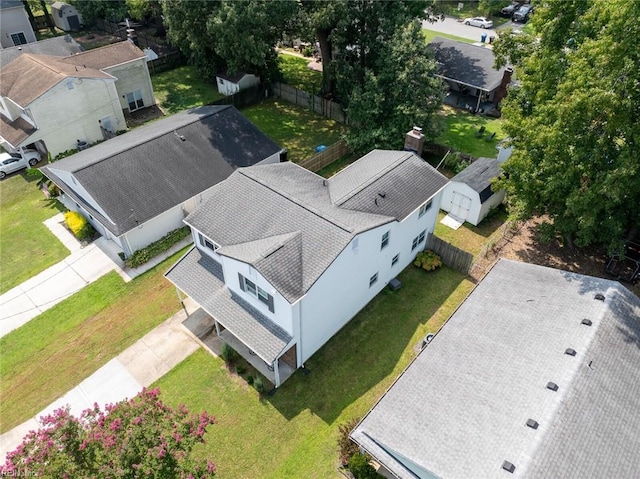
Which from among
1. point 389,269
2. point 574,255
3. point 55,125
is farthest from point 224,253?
point 55,125

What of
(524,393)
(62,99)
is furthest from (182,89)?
(524,393)

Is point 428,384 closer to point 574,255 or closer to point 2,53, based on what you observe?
point 574,255

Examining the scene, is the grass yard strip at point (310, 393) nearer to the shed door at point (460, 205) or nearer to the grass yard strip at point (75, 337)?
the grass yard strip at point (75, 337)

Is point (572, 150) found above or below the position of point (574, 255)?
above


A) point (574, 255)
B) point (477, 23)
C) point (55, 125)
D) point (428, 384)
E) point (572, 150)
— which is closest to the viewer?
point (428, 384)

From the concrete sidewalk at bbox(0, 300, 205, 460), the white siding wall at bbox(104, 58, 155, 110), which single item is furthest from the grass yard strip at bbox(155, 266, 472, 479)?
the white siding wall at bbox(104, 58, 155, 110)

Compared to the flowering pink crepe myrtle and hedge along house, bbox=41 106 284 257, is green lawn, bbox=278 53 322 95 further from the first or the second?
the flowering pink crepe myrtle
